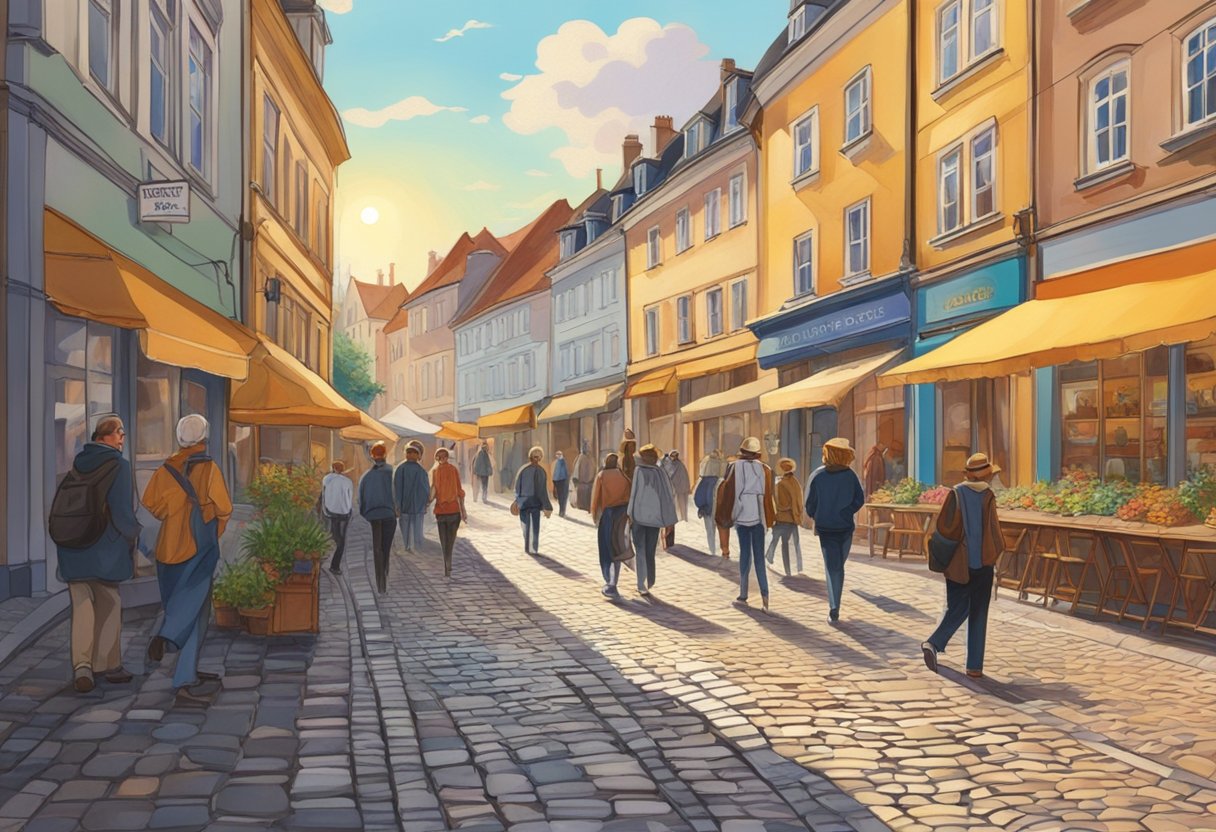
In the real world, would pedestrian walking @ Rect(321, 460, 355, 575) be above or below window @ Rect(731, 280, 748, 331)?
below

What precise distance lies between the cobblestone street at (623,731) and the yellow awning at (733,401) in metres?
15.5

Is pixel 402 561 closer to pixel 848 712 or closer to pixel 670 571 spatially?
pixel 670 571

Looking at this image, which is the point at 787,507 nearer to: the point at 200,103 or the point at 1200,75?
the point at 1200,75

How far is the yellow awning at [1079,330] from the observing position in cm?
1138

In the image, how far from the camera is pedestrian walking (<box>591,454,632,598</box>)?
13.5 metres

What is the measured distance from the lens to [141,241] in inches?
571

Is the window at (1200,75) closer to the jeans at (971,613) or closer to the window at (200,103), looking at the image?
the jeans at (971,613)

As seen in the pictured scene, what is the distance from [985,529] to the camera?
8.62 metres

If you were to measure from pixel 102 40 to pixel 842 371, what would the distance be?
1371cm

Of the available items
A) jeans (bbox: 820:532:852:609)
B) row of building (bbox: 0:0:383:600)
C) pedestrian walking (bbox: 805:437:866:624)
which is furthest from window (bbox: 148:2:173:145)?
jeans (bbox: 820:532:852:609)

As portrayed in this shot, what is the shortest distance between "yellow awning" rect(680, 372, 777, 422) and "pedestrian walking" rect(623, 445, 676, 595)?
41.4ft

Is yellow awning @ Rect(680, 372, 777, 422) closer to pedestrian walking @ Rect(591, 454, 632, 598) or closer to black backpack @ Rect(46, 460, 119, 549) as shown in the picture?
pedestrian walking @ Rect(591, 454, 632, 598)

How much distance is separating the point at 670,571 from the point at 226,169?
1023 centimetres

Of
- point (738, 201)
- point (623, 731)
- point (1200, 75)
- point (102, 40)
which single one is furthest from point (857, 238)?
point (623, 731)
